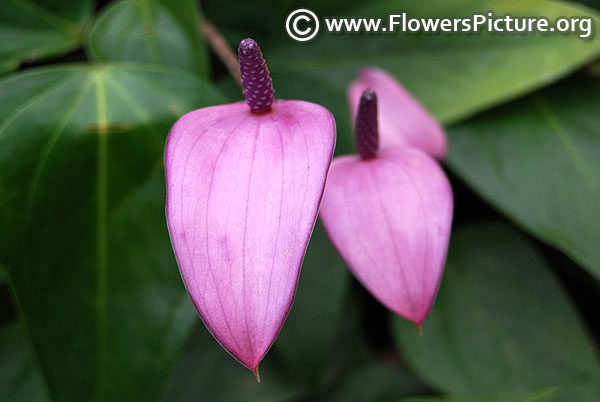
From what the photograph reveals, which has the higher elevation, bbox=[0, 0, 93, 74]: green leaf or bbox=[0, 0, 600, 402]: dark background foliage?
bbox=[0, 0, 93, 74]: green leaf

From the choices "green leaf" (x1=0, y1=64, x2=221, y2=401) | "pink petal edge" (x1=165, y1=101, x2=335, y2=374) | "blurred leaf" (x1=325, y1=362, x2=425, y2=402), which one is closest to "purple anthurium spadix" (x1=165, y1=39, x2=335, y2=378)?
"pink petal edge" (x1=165, y1=101, x2=335, y2=374)

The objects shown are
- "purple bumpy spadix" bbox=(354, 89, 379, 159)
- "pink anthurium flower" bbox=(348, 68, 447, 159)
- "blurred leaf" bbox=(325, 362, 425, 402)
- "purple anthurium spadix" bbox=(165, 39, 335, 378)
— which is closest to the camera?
"purple anthurium spadix" bbox=(165, 39, 335, 378)

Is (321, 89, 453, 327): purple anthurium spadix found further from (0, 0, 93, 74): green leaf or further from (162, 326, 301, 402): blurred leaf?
(0, 0, 93, 74): green leaf

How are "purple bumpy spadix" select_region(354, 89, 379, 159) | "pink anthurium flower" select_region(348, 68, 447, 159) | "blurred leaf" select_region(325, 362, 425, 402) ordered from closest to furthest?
"purple bumpy spadix" select_region(354, 89, 379, 159), "pink anthurium flower" select_region(348, 68, 447, 159), "blurred leaf" select_region(325, 362, 425, 402)

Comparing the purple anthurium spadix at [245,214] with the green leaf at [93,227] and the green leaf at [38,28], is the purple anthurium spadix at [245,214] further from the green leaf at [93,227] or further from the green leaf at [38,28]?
the green leaf at [38,28]

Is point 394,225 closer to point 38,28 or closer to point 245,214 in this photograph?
point 245,214

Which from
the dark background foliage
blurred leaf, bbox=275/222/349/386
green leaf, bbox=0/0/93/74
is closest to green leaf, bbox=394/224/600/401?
the dark background foliage

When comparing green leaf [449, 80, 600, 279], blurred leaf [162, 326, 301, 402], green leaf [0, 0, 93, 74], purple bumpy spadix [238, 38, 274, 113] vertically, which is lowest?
blurred leaf [162, 326, 301, 402]

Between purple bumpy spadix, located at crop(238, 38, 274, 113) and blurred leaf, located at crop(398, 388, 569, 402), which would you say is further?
blurred leaf, located at crop(398, 388, 569, 402)
